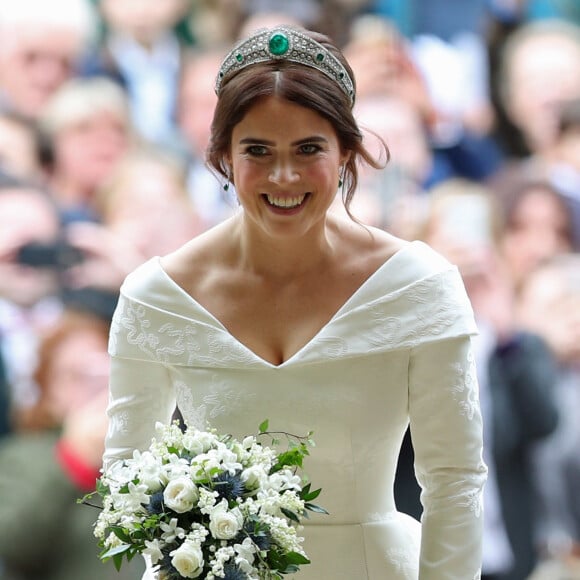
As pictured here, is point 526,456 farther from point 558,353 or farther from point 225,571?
point 225,571

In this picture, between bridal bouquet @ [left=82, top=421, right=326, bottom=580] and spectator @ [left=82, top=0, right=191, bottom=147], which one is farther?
spectator @ [left=82, top=0, right=191, bottom=147]

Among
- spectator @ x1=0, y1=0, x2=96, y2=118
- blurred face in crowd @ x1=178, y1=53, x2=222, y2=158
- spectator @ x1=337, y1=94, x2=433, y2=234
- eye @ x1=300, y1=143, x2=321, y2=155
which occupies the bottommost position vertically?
eye @ x1=300, y1=143, x2=321, y2=155

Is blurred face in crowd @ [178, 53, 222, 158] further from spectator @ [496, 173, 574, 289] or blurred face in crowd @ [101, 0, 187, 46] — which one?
spectator @ [496, 173, 574, 289]

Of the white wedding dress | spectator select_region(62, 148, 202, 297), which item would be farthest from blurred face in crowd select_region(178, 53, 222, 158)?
the white wedding dress

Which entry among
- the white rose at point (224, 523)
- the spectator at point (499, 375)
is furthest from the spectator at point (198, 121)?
the white rose at point (224, 523)

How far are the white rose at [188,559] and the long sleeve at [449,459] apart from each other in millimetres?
524

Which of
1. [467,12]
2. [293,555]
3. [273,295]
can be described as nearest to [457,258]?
[467,12]

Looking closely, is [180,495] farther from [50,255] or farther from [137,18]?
[137,18]

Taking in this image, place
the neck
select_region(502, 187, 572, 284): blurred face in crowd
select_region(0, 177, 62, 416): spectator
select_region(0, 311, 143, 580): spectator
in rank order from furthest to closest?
select_region(502, 187, 572, 284): blurred face in crowd → select_region(0, 177, 62, 416): spectator → select_region(0, 311, 143, 580): spectator → the neck

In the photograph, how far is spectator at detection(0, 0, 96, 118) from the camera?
5797 mm

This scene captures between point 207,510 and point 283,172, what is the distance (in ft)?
2.04

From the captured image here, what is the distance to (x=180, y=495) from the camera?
6.56ft

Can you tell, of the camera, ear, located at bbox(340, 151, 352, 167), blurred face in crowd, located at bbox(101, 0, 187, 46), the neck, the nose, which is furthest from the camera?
blurred face in crowd, located at bbox(101, 0, 187, 46)

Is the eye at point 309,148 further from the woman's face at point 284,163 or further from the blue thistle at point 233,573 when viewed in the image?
the blue thistle at point 233,573
